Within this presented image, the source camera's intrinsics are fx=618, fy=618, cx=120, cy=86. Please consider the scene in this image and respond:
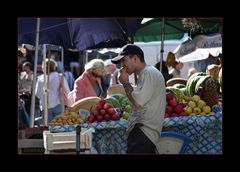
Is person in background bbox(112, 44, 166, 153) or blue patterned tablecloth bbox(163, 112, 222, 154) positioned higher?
person in background bbox(112, 44, 166, 153)

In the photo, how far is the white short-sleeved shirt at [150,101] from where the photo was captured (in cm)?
611

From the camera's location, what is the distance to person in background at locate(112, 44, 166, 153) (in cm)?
612

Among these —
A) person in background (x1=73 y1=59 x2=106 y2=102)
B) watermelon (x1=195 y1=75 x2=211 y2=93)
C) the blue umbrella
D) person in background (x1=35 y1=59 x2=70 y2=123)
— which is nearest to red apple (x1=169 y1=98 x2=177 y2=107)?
watermelon (x1=195 y1=75 x2=211 y2=93)

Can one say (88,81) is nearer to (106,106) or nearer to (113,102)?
(113,102)

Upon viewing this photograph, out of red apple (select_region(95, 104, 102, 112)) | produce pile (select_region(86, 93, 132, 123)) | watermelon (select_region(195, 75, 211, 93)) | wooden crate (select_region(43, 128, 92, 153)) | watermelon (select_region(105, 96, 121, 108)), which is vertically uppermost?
watermelon (select_region(195, 75, 211, 93))

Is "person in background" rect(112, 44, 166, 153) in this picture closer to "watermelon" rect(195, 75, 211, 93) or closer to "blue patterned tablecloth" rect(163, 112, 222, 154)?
"blue patterned tablecloth" rect(163, 112, 222, 154)

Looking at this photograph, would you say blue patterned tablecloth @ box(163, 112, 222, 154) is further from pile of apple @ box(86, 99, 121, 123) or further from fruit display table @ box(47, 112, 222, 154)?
pile of apple @ box(86, 99, 121, 123)

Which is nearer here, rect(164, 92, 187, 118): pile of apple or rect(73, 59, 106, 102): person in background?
rect(164, 92, 187, 118): pile of apple

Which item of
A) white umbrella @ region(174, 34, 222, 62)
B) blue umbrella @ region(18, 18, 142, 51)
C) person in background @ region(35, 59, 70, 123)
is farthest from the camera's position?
white umbrella @ region(174, 34, 222, 62)

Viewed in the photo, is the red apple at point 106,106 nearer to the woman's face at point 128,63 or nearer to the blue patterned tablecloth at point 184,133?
the blue patterned tablecloth at point 184,133

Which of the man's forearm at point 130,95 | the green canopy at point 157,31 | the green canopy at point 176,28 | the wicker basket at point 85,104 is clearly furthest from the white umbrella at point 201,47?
the man's forearm at point 130,95

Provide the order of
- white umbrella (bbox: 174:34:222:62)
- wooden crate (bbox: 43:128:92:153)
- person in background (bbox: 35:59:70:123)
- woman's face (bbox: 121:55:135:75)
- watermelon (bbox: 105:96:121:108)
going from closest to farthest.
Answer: woman's face (bbox: 121:55:135:75)
wooden crate (bbox: 43:128:92:153)
watermelon (bbox: 105:96:121:108)
person in background (bbox: 35:59:70:123)
white umbrella (bbox: 174:34:222:62)
